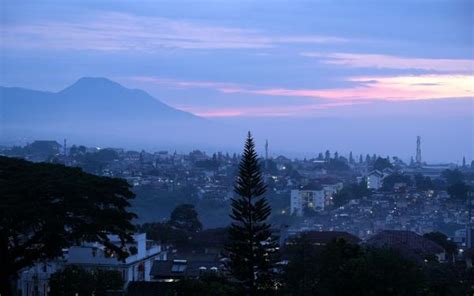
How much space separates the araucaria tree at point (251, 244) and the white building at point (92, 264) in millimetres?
7052

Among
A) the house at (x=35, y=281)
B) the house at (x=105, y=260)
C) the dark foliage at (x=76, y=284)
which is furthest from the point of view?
the house at (x=105, y=260)

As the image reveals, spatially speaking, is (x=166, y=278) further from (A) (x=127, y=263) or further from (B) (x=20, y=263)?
(B) (x=20, y=263)

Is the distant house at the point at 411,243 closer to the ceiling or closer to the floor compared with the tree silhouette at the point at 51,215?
closer to the floor

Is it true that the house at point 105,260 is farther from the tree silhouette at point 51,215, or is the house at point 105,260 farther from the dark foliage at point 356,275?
the dark foliage at point 356,275

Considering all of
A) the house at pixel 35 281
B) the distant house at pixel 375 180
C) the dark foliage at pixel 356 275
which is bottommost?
the house at pixel 35 281

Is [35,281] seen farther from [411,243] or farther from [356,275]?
[411,243]

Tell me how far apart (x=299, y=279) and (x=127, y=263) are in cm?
779

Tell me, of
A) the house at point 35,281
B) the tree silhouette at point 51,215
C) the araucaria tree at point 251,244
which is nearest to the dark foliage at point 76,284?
the tree silhouette at point 51,215

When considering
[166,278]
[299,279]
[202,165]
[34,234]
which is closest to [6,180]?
[34,234]

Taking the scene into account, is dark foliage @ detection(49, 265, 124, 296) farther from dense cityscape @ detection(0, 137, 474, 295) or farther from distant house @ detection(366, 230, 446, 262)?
distant house @ detection(366, 230, 446, 262)

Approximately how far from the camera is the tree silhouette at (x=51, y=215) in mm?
15742

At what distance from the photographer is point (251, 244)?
15.9 metres

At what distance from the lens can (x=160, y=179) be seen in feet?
251

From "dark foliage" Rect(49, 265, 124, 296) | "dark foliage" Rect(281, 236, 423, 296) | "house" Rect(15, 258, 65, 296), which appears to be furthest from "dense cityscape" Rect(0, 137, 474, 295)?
"dark foliage" Rect(281, 236, 423, 296)
